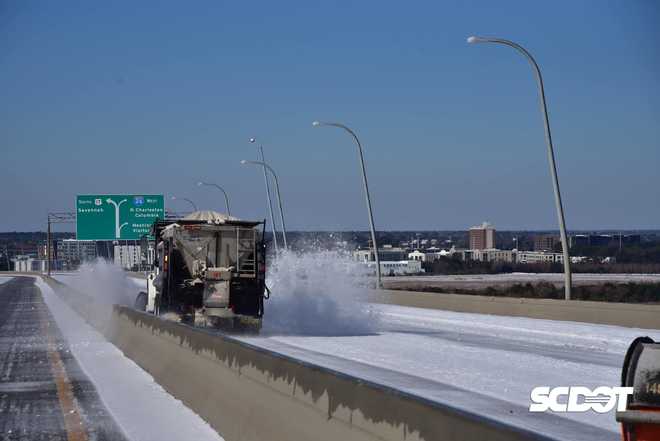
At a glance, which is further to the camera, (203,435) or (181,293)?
(181,293)

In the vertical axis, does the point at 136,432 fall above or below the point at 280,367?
below

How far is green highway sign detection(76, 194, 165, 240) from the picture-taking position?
62188mm

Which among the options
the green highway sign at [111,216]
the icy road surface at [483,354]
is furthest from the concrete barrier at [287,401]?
the green highway sign at [111,216]

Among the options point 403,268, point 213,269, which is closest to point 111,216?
point 213,269

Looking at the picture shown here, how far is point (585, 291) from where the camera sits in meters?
52.7

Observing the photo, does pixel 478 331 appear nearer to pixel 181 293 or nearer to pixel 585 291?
pixel 181 293

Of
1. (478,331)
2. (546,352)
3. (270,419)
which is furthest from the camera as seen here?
(478,331)

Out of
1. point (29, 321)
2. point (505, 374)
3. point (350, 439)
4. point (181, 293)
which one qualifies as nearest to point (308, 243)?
point (29, 321)

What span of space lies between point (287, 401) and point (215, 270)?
18.6 metres

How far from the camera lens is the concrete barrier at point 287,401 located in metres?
5.89

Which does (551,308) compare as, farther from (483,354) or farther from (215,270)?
(215,270)

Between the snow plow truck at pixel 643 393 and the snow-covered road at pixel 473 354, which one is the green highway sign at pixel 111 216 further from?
the snow plow truck at pixel 643 393

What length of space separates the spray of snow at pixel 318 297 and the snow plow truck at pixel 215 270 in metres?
3.02

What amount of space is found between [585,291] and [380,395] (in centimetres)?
4773
